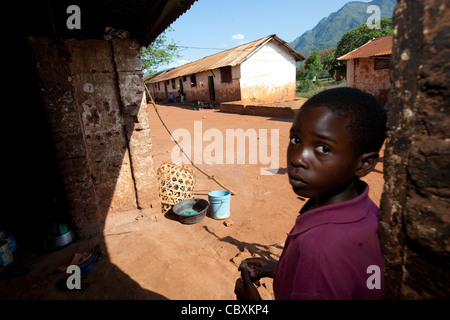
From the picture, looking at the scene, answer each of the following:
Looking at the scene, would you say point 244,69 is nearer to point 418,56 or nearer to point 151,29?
point 151,29

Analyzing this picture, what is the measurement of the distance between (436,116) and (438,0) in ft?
0.86

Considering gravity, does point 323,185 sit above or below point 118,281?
above

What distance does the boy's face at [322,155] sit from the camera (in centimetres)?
82

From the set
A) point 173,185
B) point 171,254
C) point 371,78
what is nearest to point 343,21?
point 371,78

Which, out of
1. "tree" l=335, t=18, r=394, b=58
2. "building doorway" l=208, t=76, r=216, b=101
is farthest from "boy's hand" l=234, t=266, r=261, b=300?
"tree" l=335, t=18, r=394, b=58

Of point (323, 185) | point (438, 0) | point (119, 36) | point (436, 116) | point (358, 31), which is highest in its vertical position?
point (358, 31)

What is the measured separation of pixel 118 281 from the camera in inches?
106

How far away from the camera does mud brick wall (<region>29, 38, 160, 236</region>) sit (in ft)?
10.00

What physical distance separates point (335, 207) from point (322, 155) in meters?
0.18

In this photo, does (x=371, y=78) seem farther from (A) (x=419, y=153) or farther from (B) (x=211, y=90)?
(A) (x=419, y=153)

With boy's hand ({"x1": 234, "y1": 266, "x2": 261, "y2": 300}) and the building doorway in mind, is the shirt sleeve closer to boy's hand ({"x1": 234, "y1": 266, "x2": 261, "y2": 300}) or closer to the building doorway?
boy's hand ({"x1": 234, "y1": 266, "x2": 261, "y2": 300})

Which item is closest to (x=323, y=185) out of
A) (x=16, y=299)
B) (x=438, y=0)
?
(x=438, y=0)

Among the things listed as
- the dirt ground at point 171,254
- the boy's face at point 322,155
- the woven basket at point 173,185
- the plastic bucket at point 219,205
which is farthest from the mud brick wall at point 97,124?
the boy's face at point 322,155

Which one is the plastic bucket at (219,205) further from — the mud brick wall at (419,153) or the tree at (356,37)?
the tree at (356,37)
